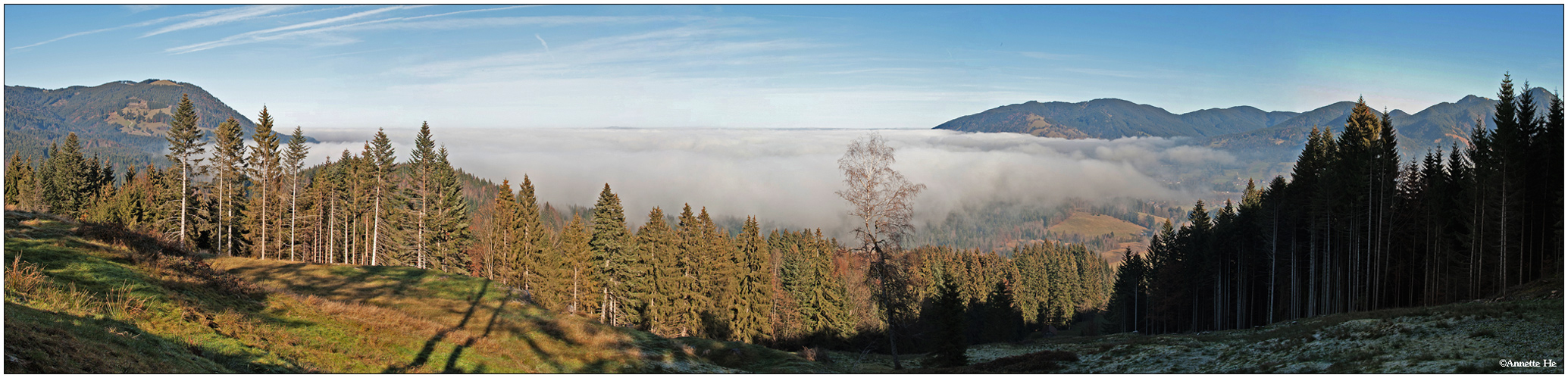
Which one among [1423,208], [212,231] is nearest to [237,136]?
[212,231]

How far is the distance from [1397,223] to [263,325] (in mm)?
62976

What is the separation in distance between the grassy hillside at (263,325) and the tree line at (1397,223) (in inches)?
1550

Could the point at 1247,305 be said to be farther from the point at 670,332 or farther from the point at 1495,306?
the point at 670,332

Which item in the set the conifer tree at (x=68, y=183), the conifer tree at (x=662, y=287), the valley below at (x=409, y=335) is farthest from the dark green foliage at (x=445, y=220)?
the conifer tree at (x=68, y=183)

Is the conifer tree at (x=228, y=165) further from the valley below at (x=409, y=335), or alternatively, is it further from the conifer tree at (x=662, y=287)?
the conifer tree at (x=662, y=287)

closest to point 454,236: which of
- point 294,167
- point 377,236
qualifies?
point 377,236

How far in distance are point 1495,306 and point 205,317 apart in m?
42.0

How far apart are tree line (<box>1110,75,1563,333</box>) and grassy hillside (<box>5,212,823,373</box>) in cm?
3937

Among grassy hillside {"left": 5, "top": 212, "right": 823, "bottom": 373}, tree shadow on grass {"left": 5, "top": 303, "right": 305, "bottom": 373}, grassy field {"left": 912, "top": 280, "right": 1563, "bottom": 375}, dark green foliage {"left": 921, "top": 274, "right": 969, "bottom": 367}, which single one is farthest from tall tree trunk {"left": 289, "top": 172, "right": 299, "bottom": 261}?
grassy field {"left": 912, "top": 280, "right": 1563, "bottom": 375}

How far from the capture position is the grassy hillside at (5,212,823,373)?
1575 cm

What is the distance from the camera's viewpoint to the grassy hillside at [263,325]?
15750 mm

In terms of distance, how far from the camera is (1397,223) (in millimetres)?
47875

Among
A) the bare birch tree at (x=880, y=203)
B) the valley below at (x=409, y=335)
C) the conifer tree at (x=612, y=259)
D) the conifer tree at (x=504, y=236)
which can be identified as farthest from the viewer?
the conifer tree at (x=504, y=236)

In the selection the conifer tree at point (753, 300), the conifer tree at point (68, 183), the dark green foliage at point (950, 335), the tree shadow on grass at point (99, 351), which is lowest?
the conifer tree at point (753, 300)
